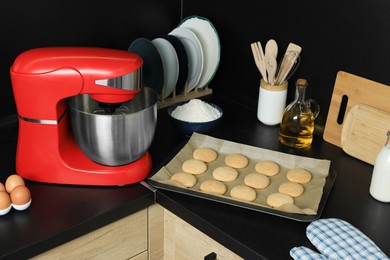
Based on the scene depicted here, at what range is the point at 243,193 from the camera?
121 cm

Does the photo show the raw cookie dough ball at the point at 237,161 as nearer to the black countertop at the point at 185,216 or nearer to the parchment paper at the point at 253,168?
the parchment paper at the point at 253,168

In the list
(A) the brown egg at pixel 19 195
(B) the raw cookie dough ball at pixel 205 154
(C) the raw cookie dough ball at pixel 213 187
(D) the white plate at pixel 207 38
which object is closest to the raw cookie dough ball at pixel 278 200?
(C) the raw cookie dough ball at pixel 213 187

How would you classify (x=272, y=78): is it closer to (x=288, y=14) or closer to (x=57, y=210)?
(x=288, y=14)

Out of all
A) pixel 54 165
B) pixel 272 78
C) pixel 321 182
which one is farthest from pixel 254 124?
pixel 54 165

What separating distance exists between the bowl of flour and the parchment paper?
30 millimetres

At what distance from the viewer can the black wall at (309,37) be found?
1360 millimetres

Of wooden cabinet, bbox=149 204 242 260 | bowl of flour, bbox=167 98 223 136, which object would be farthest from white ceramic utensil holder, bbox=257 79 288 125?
wooden cabinet, bbox=149 204 242 260

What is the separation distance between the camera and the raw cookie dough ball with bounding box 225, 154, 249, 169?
1.34m

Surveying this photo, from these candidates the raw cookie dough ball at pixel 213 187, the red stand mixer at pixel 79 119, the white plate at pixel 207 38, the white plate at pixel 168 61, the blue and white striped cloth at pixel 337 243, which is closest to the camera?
the blue and white striped cloth at pixel 337 243

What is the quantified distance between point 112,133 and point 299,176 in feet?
1.59

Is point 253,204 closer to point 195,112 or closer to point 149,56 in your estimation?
point 195,112

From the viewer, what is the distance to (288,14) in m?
1.53

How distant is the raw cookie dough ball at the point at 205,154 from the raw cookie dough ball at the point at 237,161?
0.04m

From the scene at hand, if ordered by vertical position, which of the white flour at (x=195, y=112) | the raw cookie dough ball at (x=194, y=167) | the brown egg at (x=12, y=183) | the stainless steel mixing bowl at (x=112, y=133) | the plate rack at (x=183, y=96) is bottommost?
the raw cookie dough ball at (x=194, y=167)
